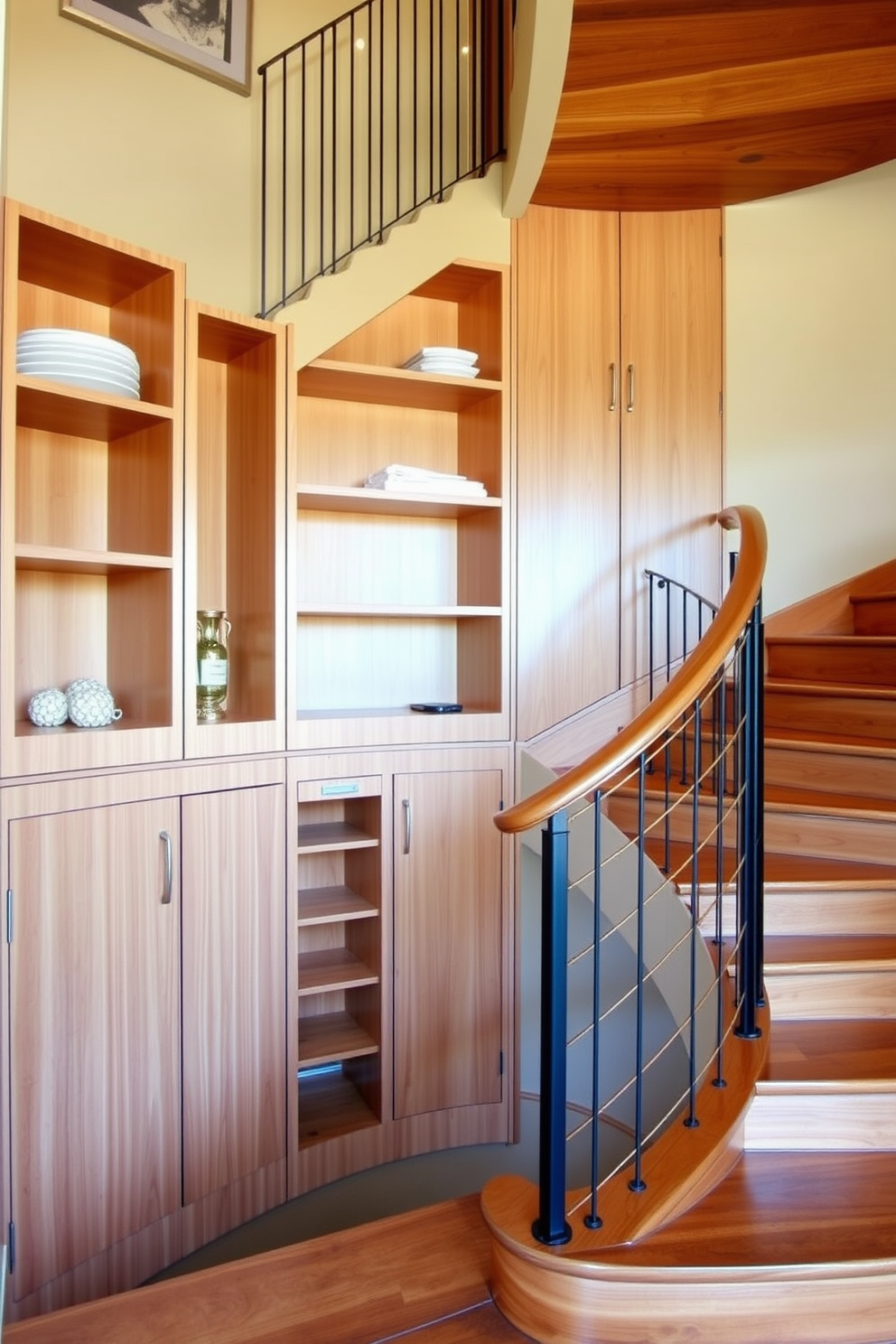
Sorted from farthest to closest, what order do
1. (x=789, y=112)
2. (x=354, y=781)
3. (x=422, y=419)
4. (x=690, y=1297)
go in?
(x=422, y=419) < (x=789, y=112) < (x=354, y=781) < (x=690, y=1297)

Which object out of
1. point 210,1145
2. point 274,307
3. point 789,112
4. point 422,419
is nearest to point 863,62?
point 789,112

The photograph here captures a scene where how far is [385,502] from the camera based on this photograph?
2973 mm

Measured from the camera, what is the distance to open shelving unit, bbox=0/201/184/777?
7.23 feet

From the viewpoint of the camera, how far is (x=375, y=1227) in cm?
193

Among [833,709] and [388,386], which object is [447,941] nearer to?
[833,709]

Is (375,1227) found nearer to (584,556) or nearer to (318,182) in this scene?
(584,556)

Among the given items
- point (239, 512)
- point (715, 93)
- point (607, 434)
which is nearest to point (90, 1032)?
point (239, 512)

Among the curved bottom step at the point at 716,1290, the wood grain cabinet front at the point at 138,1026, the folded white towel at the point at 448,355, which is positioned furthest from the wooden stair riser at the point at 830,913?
the folded white towel at the point at 448,355

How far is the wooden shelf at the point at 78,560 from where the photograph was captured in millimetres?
2109

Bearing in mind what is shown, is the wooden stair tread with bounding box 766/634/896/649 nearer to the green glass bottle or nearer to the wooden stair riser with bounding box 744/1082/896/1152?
the wooden stair riser with bounding box 744/1082/896/1152

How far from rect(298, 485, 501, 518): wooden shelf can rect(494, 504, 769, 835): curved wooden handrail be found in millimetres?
1127

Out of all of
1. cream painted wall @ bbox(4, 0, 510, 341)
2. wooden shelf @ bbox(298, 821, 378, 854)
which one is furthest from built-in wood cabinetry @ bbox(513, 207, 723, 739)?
wooden shelf @ bbox(298, 821, 378, 854)

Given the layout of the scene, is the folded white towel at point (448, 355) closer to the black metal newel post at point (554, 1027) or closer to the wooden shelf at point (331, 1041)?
the black metal newel post at point (554, 1027)

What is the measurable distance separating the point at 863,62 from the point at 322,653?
2.69 meters
